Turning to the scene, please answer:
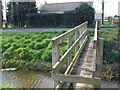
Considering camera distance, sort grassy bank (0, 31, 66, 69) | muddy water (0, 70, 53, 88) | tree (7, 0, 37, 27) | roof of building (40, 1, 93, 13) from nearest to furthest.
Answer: muddy water (0, 70, 53, 88), grassy bank (0, 31, 66, 69), tree (7, 0, 37, 27), roof of building (40, 1, 93, 13)

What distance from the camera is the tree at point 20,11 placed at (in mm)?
23391

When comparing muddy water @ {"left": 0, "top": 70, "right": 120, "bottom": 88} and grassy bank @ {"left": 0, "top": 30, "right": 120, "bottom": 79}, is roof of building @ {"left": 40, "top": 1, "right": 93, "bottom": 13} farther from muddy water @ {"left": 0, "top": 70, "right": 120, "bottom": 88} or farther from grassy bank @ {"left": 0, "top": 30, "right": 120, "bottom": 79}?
muddy water @ {"left": 0, "top": 70, "right": 120, "bottom": 88}

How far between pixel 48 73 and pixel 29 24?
15.6 m

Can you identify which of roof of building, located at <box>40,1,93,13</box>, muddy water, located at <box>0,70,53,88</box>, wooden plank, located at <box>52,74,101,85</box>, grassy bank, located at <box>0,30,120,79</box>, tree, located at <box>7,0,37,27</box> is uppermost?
roof of building, located at <box>40,1,93,13</box>

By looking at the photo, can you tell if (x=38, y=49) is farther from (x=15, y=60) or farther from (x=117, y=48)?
(x=117, y=48)

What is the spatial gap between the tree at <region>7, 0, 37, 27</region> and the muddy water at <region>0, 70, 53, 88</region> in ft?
53.2

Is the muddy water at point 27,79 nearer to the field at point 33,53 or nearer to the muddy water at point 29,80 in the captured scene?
the muddy water at point 29,80

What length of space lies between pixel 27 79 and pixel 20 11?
1785cm

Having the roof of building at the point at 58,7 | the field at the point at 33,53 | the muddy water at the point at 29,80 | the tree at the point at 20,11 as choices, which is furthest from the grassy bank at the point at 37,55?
the roof of building at the point at 58,7

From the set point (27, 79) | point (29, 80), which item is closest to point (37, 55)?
point (27, 79)

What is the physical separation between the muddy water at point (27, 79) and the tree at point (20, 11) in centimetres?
1623

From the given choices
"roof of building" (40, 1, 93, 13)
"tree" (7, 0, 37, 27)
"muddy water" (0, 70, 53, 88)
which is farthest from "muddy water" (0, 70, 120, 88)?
"roof of building" (40, 1, 93, 13)

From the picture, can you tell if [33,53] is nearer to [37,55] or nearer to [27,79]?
[37,55]

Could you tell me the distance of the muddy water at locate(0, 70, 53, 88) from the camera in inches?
250
